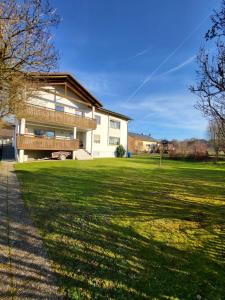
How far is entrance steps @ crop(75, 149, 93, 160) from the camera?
26844 mm

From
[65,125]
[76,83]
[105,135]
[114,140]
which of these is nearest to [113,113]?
[105,135]

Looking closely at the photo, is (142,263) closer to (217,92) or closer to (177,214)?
(177,214)

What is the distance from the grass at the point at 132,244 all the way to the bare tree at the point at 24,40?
4317 millimetres

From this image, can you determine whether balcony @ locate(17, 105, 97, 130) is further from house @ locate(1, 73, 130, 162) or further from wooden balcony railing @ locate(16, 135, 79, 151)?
wooden balcony railing @ locate(16, 135, 79, 151)

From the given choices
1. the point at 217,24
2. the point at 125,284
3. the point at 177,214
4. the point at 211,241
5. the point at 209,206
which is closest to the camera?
the point at 125,284

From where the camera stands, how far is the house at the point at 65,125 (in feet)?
67.6

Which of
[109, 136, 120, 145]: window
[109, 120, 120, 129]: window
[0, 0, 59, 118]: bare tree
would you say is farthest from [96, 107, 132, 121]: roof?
[0, 0, 59, 118]: bare tree

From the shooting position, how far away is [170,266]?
11.9ft

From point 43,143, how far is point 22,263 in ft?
63.4

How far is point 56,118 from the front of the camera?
75.5 ft

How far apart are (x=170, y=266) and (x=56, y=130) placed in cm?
2490

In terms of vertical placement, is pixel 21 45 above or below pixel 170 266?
above

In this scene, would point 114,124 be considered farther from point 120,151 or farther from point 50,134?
point 50,134

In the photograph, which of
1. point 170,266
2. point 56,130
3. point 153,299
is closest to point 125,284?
point 153,299
